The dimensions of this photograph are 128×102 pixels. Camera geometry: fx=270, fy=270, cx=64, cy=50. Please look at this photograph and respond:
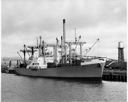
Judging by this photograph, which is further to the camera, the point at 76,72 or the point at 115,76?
the point at 76,72

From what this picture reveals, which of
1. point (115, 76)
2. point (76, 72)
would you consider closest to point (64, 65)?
point (76, 72)

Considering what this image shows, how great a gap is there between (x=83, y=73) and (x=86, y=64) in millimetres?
1504

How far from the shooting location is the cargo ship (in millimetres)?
38812

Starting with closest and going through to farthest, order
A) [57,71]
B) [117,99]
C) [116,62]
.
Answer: [117,99], [57,71], [116,62]

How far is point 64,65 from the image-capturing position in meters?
42.3

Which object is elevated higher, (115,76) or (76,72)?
(76,72)

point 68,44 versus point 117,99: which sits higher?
point 68,44

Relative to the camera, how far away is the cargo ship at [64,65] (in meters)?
38.8

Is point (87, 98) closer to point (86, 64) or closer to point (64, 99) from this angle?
point (64, 99)

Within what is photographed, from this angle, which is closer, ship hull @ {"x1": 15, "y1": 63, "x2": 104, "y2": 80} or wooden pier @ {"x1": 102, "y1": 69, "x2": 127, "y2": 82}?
wooden pier @ {"x1": 102, "y1": 69, "x2": 127, "y2": 82}

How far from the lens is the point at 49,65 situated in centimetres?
4706

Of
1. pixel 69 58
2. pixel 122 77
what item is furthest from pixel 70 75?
pixel 122 77

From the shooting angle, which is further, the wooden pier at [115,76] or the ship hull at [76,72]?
the ship hull at [76,72]

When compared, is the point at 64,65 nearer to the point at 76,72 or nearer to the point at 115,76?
the point at 76,72
